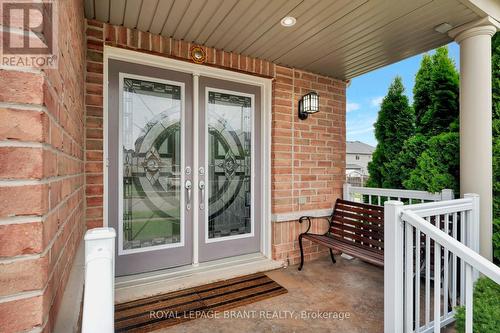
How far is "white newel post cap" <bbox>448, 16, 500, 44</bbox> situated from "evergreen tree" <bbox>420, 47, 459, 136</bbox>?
0.73 metres

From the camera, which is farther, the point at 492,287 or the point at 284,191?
the point at 284,191

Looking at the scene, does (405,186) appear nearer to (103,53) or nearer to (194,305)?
(194,305)

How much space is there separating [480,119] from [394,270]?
1.55m

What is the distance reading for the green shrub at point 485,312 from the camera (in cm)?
137

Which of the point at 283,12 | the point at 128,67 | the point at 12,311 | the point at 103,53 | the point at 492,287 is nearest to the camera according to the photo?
the point at 12,311

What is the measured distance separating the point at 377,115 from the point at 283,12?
2.22 metres

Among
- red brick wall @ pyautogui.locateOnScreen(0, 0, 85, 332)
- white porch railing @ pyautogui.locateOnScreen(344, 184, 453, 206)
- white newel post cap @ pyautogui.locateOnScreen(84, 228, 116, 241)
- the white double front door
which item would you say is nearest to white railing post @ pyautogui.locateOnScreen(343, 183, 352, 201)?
white porch railing @ pyautogui.locateOnScreen(344, 184, 453, 206)

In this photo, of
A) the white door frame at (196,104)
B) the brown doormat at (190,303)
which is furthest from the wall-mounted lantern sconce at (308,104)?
the brown doormat at (190,303)

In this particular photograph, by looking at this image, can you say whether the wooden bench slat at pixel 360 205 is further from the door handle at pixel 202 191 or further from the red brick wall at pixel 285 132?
the door handle at pixel 202 191

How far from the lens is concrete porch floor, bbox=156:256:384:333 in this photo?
195cm

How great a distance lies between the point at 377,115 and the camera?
3.60 m

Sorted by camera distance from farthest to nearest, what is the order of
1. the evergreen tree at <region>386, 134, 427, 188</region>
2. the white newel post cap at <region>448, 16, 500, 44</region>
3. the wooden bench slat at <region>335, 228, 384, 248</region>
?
the evergreen tree at <region>386, 134, 427, 188</region> → the wooden bench slat at <region>335, 228, 384, 248</region> → the white newel post cap at <region>448, 16, 500, 44</region>

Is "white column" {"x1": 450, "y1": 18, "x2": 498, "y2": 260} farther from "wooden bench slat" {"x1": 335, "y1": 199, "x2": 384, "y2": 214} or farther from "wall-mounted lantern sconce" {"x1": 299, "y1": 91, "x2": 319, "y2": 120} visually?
"wall-mounted lantern sconce" {"x1": 299, "y1": 91, "x2": 319, "y2": 120}

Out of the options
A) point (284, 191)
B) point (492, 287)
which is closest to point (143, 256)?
point (284, 191)
